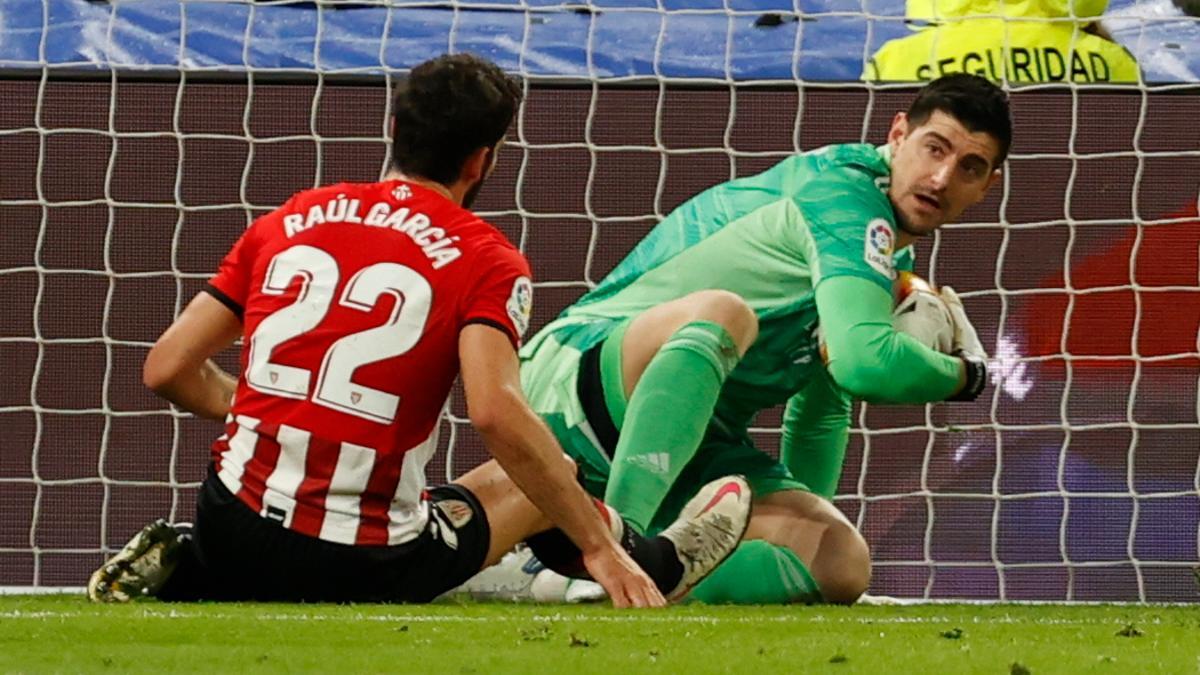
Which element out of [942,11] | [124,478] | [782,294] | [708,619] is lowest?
[124,478]

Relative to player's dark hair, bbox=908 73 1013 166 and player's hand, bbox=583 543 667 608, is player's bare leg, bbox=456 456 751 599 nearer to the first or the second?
player's hand, bbox=583 543 667 608

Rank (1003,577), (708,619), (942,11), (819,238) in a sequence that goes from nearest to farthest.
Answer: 1. (708,619)
2. (819,238)
3. (1003,577)
4. (942,11)

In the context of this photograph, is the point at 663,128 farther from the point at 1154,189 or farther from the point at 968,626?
the point at 968,626

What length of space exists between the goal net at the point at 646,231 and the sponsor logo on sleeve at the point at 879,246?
107 cm

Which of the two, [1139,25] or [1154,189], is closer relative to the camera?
[1154,189]

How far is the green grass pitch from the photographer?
7.75ft

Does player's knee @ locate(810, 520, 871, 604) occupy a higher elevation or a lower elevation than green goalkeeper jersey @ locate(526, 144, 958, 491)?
lower

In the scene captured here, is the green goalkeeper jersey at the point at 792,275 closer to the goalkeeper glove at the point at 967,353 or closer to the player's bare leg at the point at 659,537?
the goalkeeper glove at the point at 967,353

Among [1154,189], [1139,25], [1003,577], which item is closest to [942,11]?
[1139,25]

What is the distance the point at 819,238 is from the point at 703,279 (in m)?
0.27

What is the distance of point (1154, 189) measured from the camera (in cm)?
470

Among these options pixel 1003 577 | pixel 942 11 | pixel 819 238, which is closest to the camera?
pixel 819 238

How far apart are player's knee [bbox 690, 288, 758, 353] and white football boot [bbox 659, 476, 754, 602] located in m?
0.27

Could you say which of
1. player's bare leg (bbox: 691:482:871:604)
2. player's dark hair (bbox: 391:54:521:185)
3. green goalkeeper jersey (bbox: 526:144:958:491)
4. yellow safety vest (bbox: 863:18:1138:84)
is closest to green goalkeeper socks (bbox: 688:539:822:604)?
player's bare leg (bbox: 691:482:871:604)
